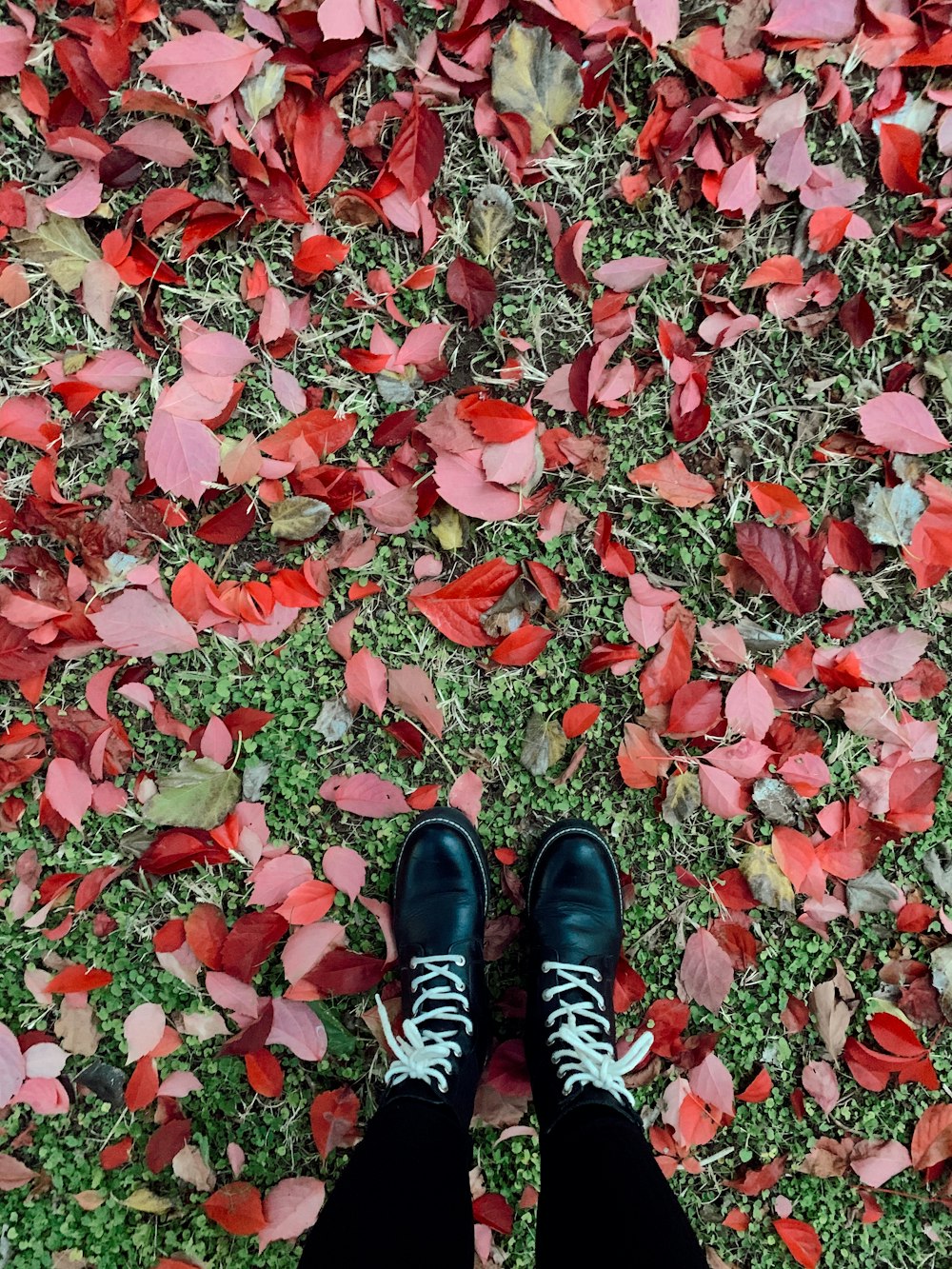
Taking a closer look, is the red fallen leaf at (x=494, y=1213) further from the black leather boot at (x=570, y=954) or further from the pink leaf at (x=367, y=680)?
the pink leaf at (x=367, y=680)

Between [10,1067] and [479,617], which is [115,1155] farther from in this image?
[479,617]

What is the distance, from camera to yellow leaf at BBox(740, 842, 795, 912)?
1.66 meters

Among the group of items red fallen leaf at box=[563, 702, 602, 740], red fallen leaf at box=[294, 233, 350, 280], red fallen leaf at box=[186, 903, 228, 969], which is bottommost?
red fallen leaf at box=[186, 903, 228, 969]

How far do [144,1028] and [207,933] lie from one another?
0.79 ft

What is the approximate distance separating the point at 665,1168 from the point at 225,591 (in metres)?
1.56

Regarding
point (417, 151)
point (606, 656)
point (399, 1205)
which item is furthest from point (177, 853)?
point (417, 151)

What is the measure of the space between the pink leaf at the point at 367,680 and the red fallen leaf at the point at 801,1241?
1.41 metres

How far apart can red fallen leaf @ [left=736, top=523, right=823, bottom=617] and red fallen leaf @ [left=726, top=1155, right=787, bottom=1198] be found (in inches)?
Answer: 47.3

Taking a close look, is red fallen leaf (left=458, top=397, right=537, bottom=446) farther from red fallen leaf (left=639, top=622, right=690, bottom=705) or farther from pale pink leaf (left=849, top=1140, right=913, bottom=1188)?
pale pink leaf (left=849, top=1140, right=913, bottom=1188)

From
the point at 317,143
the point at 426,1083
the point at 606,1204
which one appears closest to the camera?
the point at 606,1204

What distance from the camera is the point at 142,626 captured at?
1645mm

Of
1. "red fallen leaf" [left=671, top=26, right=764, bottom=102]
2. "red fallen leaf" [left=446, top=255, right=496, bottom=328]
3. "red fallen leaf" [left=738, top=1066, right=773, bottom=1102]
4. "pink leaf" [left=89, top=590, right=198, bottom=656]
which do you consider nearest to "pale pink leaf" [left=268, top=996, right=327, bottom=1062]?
"pink leaf" [left=89, top=590, right=198, bottom=656]

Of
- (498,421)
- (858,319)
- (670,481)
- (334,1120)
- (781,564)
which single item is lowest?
(334,1120)

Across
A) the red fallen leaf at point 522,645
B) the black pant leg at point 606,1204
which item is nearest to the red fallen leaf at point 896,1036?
the black pant leg at point 606,1204
